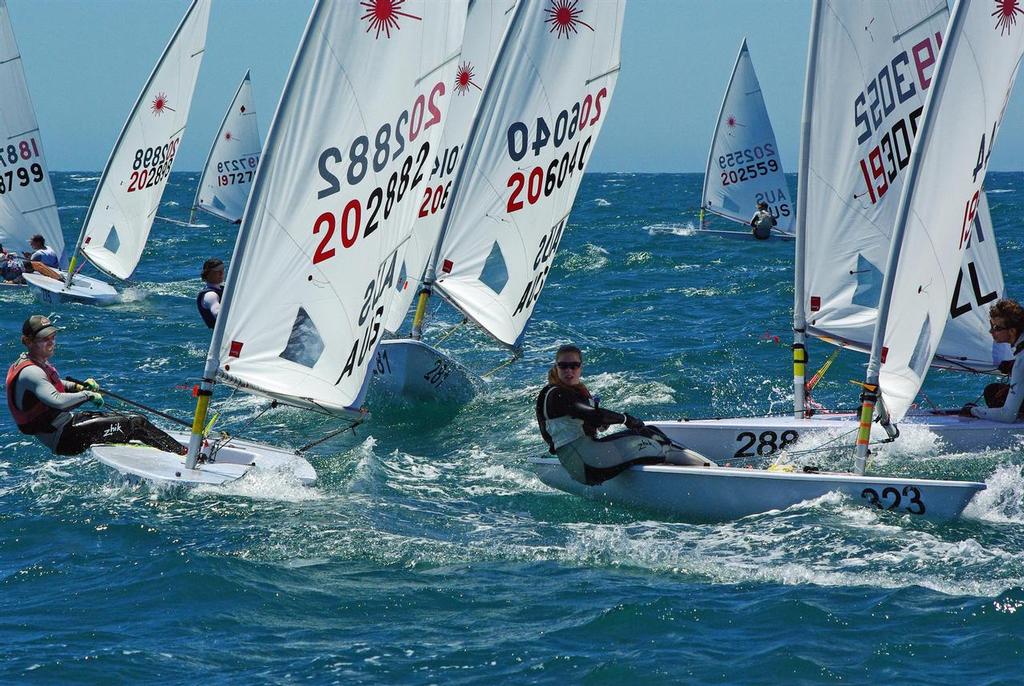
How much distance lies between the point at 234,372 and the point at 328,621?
222 centimetres

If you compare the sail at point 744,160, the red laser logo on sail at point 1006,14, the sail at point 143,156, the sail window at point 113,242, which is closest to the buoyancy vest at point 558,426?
the red laser logo on sail at point 1006,14

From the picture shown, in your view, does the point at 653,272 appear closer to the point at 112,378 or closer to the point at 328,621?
the point at 112,378

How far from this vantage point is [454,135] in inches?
511

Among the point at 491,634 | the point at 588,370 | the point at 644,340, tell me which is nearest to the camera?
the point at 491,634

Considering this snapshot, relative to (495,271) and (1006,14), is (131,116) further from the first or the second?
(1006,14)

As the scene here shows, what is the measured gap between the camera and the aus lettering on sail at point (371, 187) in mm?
8047

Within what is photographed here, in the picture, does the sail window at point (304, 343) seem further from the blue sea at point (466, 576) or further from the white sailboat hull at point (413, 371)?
the white sailboat hull at point (413, 371)

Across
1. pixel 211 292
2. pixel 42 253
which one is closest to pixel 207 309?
pixel 211 292

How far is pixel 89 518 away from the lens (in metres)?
7.88

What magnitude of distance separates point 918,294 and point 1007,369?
2.07 meters

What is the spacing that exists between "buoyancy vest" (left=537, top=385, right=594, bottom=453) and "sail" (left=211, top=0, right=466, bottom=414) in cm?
137

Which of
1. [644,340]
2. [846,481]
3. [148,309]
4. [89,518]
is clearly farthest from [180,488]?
[148,309]

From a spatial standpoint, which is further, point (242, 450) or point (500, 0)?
point (500, 0)

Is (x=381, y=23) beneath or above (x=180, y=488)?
above
